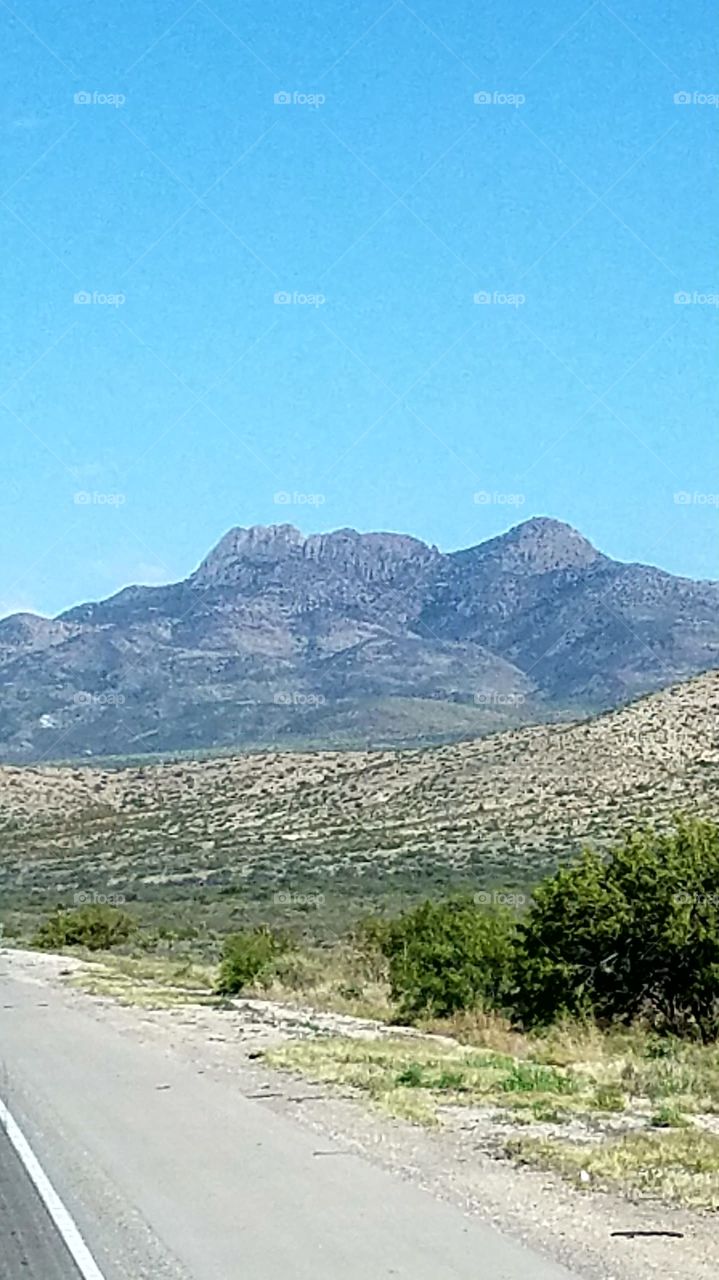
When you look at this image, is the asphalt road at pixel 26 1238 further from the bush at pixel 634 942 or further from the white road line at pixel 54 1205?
the bush at pixel 634 942

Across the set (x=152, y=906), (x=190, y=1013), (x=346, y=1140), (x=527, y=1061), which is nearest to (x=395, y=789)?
(x=152, y=906)

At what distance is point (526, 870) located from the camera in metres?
48.2

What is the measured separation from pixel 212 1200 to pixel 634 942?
1143 cm

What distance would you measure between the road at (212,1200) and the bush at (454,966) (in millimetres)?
7824

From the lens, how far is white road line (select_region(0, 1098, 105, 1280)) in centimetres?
923

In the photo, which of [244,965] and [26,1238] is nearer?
[26,1238]

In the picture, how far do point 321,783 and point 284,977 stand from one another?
50.7 meters

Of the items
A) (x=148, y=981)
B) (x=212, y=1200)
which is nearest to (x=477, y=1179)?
(x=212, y=1200)

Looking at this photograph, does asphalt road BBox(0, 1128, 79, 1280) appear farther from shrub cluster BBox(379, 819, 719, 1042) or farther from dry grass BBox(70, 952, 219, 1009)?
dry grass BBox(70, 952, 219, 1009)

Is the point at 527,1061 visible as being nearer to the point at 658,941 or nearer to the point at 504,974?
the point at 658,941

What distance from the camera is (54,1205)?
10930 mm

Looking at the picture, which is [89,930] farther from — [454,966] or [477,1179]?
[477,1179]

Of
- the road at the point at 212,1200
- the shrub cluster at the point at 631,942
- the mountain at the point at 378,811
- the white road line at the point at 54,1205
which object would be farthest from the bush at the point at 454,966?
A: the mountain at the point at 378,811

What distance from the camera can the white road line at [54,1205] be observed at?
9227 mm
